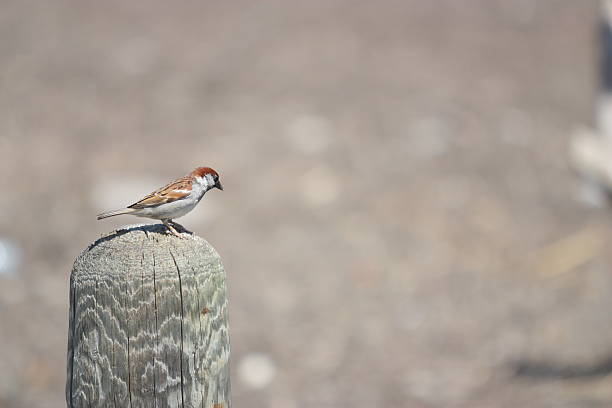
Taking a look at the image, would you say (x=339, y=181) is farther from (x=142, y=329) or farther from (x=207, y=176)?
(x=142, y=329)

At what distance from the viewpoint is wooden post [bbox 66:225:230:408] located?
2.50m

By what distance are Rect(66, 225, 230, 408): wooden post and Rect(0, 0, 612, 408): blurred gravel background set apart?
13.7 ft

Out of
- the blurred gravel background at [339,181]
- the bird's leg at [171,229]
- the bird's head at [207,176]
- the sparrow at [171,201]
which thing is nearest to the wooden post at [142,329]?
the bird's leg at [171,229]

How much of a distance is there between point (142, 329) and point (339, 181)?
7315 mm

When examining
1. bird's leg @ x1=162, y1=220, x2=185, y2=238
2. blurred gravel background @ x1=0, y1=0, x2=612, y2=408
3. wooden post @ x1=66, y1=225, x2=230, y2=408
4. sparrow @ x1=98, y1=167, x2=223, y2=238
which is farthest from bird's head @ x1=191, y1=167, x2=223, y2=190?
blurred gravel background @ x1=0, y1=0, x2=612, y2=408

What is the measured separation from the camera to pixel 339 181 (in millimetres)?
9719

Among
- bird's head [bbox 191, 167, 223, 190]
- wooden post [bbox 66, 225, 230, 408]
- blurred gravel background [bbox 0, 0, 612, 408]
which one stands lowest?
wooden post [bbox 66, 225, 230, 408]

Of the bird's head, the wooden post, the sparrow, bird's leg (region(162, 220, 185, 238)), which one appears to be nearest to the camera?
the wooden post

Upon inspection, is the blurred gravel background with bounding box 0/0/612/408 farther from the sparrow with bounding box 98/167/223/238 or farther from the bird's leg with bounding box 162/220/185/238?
the bird's leg with bounding box 162/220/185/238

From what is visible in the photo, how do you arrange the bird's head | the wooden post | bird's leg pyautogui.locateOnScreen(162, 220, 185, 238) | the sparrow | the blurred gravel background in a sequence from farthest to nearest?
the blurred gravel background → the bird's head → the sparrow → bird's leg pyautogui.locateOnScreen(162, 220, 185, 238) → the wooden post

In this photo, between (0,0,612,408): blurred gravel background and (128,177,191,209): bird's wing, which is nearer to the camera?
(128,177,191,209): bird's wing

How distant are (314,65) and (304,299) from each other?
182 inches

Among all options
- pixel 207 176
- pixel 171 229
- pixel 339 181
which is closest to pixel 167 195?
pixel 207 176

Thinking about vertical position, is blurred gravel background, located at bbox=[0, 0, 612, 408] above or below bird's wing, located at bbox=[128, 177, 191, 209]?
above
